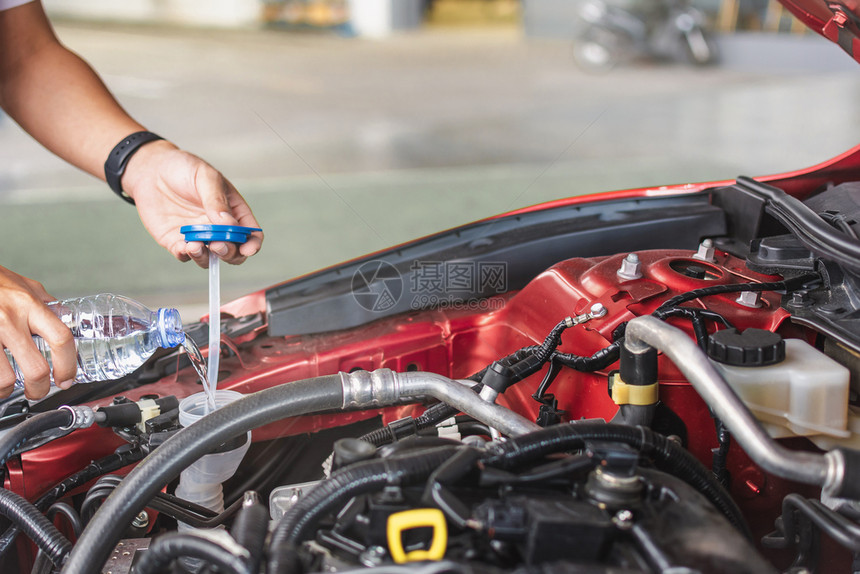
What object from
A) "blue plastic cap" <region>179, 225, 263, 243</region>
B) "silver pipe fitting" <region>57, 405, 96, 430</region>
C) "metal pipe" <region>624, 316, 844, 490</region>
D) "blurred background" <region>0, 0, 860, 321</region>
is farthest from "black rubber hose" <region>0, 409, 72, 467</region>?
"blurred background" <region>0, 0, 860, 321</region>

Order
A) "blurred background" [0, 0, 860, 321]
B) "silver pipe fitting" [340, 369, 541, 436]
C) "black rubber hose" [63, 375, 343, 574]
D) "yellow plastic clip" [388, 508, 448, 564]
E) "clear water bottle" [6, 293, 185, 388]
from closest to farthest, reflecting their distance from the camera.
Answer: "yellow plastic clip" [388, 508, 448, 564]
"black rubber hose" [63, 375, 343, 574]
"silver pipe fitting" [340, 369, 541, 436]
"clear water bottle" [6, 293, 185, 388]
"blurred background" [0, 0, 860, 321]

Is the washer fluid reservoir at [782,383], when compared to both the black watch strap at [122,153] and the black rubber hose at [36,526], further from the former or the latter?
the black watch strap at [122,153]

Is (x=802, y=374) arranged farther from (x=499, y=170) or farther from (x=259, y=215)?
(x=499, y=170)

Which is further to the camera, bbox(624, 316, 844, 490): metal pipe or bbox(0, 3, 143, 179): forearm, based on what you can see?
bbox(0, 3, 143, 179): forearm

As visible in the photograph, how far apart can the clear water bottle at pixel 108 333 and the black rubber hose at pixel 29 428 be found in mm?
211

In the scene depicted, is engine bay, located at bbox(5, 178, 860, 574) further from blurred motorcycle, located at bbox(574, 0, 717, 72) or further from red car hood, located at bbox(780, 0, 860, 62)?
blurred motorcycle, located at bbox(574, 0, 717, 72)

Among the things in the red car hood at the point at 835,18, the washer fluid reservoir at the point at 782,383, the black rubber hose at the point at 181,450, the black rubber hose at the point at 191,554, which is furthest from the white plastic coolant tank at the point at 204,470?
the red car hood at the point at 835,18

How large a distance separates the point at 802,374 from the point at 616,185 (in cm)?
367

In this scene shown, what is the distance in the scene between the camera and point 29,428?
92cm

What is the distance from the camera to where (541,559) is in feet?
2.05

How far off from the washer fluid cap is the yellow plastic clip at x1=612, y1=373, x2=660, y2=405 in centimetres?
8

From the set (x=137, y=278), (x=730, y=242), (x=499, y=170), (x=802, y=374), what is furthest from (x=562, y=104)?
(x=802, y=374)

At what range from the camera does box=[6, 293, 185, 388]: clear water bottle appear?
3.91 ft

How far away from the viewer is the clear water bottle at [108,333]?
1190mm
